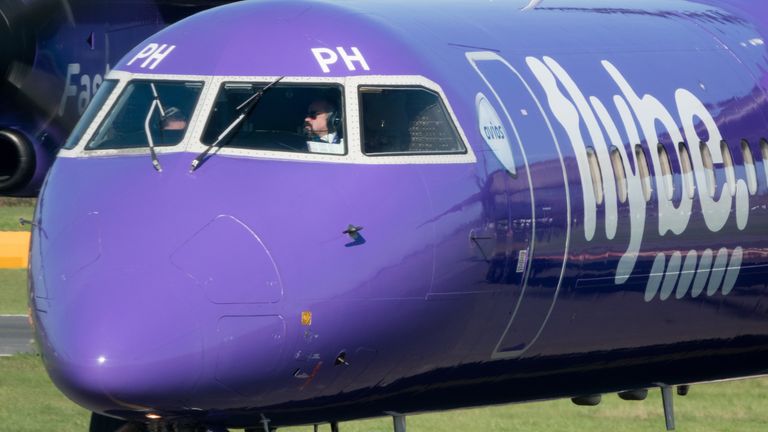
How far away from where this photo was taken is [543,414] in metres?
18.1

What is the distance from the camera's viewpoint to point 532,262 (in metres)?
10.8

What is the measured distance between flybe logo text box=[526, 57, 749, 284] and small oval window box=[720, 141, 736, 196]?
2 cm

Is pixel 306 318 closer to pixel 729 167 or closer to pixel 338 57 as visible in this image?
pixel 338 57

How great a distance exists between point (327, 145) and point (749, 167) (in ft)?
13.4

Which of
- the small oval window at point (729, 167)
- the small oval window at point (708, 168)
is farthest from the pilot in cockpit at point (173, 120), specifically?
the small oval window at point (729, 167)

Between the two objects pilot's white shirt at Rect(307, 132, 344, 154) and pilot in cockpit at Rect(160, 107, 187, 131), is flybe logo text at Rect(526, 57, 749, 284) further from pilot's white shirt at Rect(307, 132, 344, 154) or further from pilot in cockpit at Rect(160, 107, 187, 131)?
pilot in cockpit at Rect(160, 107, 187, 131)

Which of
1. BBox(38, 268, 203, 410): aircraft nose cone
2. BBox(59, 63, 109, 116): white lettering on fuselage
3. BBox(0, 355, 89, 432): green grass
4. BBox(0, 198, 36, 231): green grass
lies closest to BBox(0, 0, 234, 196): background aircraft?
BBox(59, 63, 109, 116): white lettering on fuselage

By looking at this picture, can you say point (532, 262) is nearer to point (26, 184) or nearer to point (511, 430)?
point (511, 430)

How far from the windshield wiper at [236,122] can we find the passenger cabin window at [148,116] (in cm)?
22

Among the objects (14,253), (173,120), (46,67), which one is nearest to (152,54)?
(173,120)

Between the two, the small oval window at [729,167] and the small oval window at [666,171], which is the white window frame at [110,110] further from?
the small oval window at [729,167]

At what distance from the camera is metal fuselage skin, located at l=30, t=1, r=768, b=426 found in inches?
359

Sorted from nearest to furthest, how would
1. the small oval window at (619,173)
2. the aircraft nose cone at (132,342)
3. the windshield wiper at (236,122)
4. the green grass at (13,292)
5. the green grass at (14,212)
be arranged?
the aircraft nose cone at (132,342) → the windshield wiper at (236,122) → the small oval window at (619,173) → the green grass at (13,292) → the green grass at (14,212)

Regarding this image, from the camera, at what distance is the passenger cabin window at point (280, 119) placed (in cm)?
997
